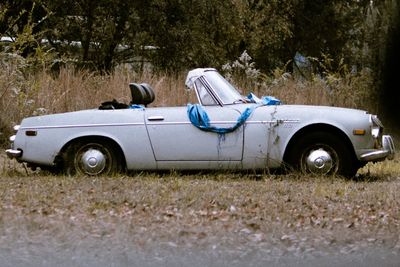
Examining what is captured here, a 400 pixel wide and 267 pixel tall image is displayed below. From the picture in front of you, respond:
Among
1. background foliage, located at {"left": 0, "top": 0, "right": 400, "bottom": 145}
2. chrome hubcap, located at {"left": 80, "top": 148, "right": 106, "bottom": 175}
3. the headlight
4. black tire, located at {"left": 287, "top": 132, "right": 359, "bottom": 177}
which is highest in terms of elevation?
background foliage, located at {"left": 0, "top": 0, "right": 400, "bottom": 145}

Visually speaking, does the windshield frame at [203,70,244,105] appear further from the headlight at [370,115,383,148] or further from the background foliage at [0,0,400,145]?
the background foliage at [0,0,400,145]

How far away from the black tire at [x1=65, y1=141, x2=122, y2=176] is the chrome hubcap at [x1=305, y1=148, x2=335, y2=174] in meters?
2.33

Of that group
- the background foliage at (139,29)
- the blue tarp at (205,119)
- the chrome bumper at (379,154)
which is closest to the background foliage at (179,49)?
the background foliage at (139,29)

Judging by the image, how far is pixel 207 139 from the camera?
9.02 metres

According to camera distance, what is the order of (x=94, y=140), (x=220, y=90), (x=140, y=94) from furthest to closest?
1. (x=140, y=94)
2. (x=220, y=90)
3. (x=94, y=140)

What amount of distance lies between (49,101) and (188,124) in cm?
627

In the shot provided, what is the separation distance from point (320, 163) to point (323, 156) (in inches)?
3.6

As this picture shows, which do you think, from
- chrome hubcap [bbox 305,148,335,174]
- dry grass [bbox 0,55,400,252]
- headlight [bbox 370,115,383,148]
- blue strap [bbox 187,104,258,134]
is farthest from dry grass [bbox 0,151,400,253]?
blue strap [bbox 187,104,258,134]

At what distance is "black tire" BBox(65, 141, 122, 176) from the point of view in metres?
9.13

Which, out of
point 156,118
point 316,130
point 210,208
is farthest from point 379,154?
point 210,208

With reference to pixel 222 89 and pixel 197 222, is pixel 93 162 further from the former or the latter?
pixel 197 222

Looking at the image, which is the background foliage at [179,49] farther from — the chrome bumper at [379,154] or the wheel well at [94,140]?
the chrome bumper at [379,154]

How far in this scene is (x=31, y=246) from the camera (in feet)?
17.6

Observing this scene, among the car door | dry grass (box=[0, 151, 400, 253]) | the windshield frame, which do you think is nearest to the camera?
dry grass (box=[0, 151, 400, 253])
